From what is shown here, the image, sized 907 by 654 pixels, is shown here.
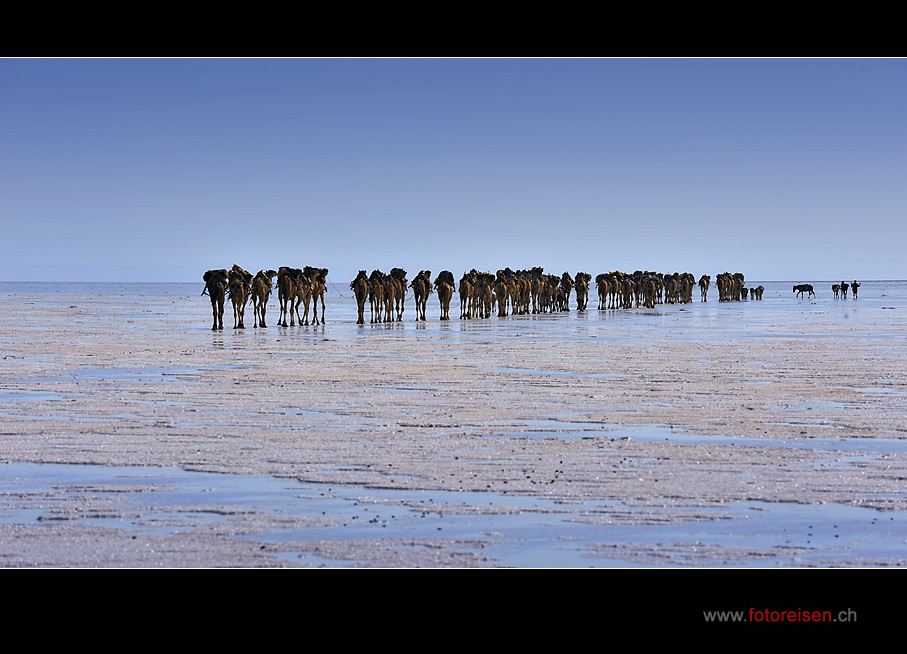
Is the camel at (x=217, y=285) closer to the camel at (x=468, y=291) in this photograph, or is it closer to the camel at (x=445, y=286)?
the camel at (x=445, y=286)

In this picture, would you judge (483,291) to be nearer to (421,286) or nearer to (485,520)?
(421,286)

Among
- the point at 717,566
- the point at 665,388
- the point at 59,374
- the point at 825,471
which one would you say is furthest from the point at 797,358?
the point at 717,566

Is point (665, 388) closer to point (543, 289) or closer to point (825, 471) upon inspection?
point (825, 471)

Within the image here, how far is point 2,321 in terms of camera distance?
3850cm

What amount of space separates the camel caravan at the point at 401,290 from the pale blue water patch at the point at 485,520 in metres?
23.2

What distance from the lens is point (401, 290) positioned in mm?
41250

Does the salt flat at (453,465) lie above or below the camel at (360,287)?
below

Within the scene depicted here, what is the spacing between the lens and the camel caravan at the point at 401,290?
3375 centimetres

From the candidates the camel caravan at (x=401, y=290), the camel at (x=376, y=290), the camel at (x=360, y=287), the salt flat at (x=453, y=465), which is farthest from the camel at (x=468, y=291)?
the salt flat at (x=453, y=465)

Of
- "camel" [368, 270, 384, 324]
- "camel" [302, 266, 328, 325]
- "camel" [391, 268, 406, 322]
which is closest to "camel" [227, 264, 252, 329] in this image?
"camel" [302, 266, 328, 325]

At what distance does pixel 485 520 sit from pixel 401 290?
35.1 meters

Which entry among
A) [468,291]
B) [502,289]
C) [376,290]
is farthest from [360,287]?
[502,289]

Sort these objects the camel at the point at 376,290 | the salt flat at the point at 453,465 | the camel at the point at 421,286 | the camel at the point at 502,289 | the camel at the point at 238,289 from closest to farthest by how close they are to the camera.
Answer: the salt flat at the point at 453,465 < the camel at the point at 238,289 < the camel at the point at 376,290 < the camel at the point at 421,286 < the camel at the point at 502,289
